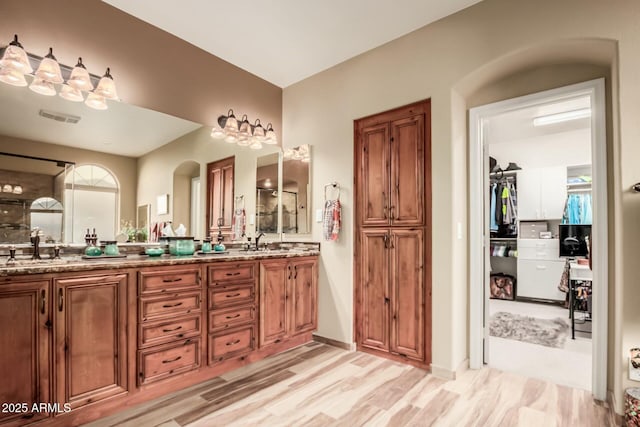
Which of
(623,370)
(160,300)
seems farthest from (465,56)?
(160,300)

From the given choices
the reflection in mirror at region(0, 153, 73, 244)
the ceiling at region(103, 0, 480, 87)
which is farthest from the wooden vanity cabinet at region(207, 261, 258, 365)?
the ceiling at region(103, 0, 480, 87)

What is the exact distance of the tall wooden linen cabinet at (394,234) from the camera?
2812 millimetres

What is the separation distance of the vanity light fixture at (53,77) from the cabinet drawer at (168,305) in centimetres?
154

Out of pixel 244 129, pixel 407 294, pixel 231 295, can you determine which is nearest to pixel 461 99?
pixel 407 294

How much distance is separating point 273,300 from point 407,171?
1.68m

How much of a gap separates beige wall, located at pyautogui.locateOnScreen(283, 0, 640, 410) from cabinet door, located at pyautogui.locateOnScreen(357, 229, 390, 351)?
14cm

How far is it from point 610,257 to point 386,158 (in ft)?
5.86

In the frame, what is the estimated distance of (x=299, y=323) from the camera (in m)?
3.24

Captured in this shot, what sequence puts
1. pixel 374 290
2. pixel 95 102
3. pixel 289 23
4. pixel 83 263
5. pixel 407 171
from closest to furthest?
pixel 83 263 → pixel 95 102 → pixel 289 23 → pixel 407 171 → pixel 374 290

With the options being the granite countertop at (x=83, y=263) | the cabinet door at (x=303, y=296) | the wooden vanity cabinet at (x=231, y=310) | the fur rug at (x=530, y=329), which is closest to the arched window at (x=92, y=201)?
the granite countertop at (x=83, y=263)

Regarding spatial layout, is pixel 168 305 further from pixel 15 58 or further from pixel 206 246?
pixel 15 58

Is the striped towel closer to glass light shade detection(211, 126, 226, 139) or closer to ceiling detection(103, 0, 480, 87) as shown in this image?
glass light shade detection(211, 126, 226, 139)

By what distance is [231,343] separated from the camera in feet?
8.57

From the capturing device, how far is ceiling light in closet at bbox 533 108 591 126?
404 centimetres
